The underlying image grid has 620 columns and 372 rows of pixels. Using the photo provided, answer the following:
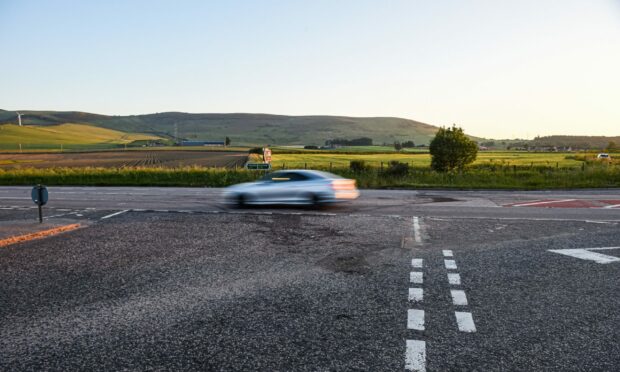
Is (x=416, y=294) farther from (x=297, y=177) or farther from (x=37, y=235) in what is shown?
(x=37, y=235)

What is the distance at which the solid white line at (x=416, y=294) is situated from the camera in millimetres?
5715

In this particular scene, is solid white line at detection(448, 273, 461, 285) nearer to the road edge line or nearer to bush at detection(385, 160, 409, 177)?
the road edge line

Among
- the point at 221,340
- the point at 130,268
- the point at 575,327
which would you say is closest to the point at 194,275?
the point at 130,268

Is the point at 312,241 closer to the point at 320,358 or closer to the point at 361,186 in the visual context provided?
the point at 320,358

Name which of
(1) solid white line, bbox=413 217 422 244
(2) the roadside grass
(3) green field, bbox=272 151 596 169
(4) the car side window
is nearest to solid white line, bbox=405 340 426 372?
(1) solid white line, bbox=413 217 422 244

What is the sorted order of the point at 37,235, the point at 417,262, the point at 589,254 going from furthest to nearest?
1. the point at 37,235
2. the point at 589,254
3. the point at 417,262

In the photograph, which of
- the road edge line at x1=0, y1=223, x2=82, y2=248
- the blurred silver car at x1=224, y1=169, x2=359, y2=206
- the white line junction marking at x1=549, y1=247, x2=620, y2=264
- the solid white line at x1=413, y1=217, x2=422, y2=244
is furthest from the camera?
the blurred silver car at x1=224, y1=169, x2=359, y2=206

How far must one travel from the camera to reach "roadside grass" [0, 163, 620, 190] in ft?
78.9

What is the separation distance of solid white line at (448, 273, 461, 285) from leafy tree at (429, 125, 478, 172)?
150 ft

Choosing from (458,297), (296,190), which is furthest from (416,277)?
(296,190)

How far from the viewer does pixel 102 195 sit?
2030cm

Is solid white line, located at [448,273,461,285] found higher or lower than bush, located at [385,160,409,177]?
lower

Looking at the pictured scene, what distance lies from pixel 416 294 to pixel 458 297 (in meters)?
0.59

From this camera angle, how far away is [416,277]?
6.73m
